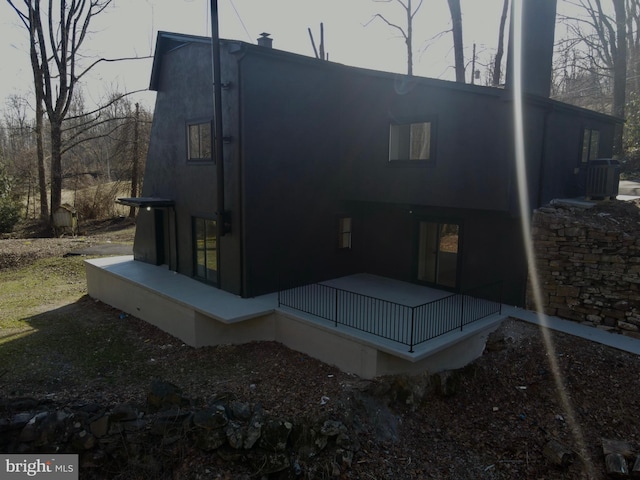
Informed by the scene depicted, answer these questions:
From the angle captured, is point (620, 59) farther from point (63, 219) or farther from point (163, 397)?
point (63, 219)

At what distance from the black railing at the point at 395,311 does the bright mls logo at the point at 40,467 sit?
444 cm

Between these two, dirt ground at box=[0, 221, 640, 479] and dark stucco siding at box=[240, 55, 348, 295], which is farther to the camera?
dark stucco siding at box=[240, 55, 348, 295]

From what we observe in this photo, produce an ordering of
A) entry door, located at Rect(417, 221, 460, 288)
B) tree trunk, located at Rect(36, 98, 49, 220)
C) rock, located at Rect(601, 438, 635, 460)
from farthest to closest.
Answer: tree trunk, located at Rect(36, 98, 49, 220) → entry door, located at Rect(417, 221, 460, 288) → rock, located at Rect(601, 438, 635, 460)

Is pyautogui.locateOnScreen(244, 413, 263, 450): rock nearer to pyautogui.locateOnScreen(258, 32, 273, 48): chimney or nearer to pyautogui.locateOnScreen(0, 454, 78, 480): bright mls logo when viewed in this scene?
pyautogui.locateOnScreen(0, 454, 78, 480): bright mls logo

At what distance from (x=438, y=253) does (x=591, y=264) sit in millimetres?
3111

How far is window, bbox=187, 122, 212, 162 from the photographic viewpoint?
1045cm

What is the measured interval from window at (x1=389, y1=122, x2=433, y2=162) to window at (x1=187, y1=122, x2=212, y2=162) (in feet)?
13.9

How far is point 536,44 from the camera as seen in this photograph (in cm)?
1037

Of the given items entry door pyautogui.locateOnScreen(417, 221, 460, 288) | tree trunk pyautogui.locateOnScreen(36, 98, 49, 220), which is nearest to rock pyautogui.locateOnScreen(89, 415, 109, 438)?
entry door pyautogui.locateOnScreen(417, 221, 460, 288)

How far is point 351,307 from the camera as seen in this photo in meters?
9.28

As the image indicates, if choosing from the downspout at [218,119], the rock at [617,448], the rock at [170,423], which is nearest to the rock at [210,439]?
the rock at [170,423]

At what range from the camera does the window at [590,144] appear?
11.2 m

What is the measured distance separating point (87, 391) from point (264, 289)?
3.92 metres

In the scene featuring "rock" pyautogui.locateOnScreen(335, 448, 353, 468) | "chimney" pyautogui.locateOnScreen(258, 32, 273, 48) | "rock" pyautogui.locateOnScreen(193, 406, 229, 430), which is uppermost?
"chimney" pyautogui.locateOnScreen(258, 32, 273, 48)
